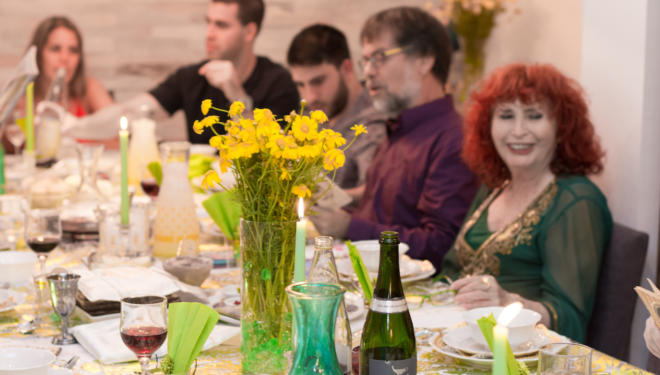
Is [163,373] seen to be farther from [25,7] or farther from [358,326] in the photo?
[25,7]

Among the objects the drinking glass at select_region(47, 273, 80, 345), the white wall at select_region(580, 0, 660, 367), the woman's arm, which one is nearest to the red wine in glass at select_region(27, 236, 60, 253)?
the drinking glass at select_region(47, 273, 80, 345)

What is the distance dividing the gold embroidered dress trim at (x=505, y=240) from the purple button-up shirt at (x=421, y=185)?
0.83ft

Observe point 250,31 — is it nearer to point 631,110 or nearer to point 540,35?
point 540,35

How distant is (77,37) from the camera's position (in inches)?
218

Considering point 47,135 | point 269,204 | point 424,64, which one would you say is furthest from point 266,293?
point 47,135

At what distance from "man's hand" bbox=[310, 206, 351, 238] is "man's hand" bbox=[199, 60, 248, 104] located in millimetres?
2280

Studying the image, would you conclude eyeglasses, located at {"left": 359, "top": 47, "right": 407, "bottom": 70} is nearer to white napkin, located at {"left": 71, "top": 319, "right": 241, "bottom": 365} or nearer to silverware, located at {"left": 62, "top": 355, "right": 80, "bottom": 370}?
white napkin, located at {"left": 71, "top": 319, "right": 241, "bottom": 365}

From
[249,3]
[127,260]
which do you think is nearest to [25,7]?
[249,3]

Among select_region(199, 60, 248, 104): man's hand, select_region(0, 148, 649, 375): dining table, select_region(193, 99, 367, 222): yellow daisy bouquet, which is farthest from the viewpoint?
select_region(199, 60, 248, 104): man's hand

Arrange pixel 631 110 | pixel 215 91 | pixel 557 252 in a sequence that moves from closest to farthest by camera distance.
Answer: pixel 557 252
pixel 631 110
pixel 215 91

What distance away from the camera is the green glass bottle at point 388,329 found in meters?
1.09

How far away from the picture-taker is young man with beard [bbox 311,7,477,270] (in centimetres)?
257

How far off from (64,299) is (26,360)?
28 centimetres

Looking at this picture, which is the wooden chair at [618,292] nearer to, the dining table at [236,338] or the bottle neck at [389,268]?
the dining table at [236,338]
